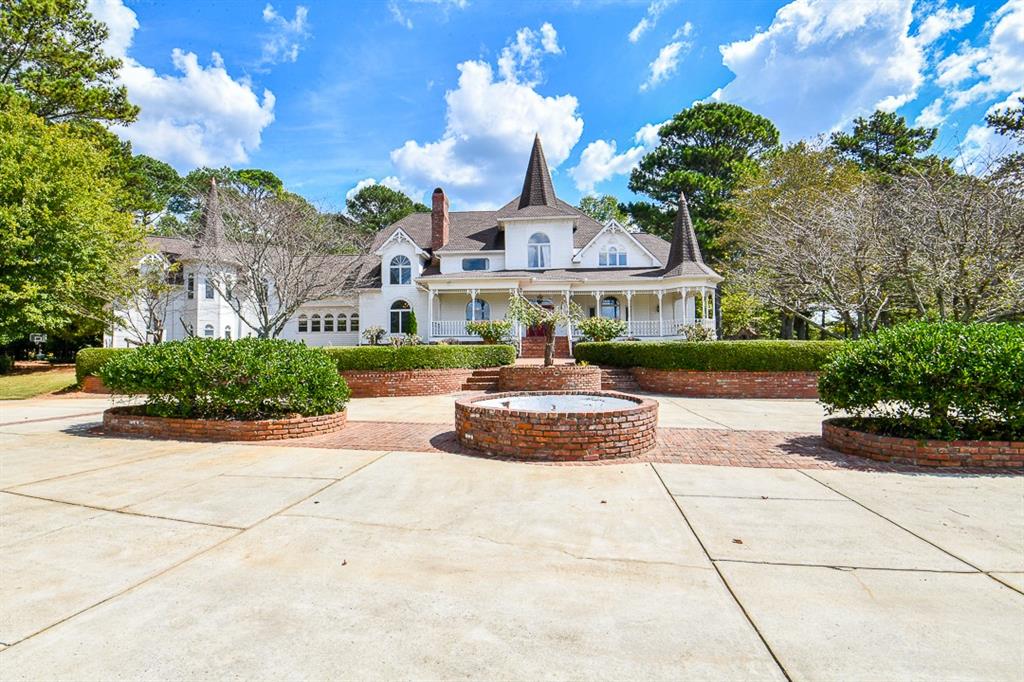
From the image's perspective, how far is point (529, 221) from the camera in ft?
83.7

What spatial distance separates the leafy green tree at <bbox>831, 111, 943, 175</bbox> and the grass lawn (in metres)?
49.5

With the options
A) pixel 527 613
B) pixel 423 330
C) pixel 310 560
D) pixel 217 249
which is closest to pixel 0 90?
pixel 217 249

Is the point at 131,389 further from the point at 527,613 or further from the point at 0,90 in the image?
the point at 0,90

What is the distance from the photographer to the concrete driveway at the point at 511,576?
2.18 metres

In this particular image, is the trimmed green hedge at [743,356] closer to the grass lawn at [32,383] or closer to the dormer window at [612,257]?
the dormer window at [612,257]

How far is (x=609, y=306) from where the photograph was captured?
26.2 meters

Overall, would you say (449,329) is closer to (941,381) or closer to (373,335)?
(373,335)

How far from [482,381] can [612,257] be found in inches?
559

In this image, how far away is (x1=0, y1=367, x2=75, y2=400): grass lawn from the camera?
53.3 ft

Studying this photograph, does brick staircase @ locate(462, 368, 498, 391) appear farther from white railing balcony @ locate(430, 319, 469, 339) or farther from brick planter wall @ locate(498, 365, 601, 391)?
white railing balcony @ locate(430, 319, 469, 339)

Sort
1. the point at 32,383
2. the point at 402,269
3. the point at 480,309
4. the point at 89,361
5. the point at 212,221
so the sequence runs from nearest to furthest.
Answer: the point at 89,361 < the point at 32,383 < the point at 212,221 < the point at 480,309 < the point at 402,269

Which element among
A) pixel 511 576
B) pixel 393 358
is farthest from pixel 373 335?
pixel 511 576

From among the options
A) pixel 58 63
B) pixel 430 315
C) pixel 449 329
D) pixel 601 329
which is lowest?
pixel 601 329

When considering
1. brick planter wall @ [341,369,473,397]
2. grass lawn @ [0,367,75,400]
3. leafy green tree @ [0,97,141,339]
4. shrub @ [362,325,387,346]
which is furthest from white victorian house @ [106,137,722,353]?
brick planter wall @ [341,369,473,397]
